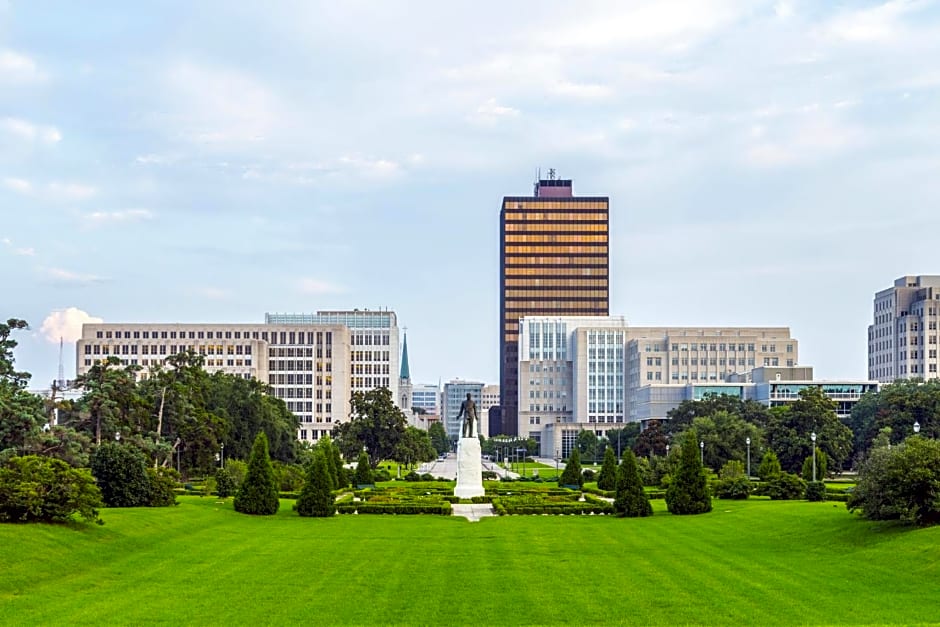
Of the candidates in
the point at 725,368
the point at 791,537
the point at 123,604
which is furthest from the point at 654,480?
the point at 725,368

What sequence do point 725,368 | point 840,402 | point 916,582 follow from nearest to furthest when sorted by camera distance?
point 916,582, point 840,402, point 725,368

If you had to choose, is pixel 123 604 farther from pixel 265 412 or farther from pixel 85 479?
pixel 265 412

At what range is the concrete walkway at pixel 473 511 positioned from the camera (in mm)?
55353

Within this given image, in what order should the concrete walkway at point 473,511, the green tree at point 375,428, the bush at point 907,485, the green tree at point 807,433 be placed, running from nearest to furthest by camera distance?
the bush at point 907,485 < the concrete walkway at point 473,511 < the green tree at point 807,433 < the green tree at point 375,428

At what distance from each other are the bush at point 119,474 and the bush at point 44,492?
11.4 m

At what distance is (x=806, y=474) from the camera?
77.8 meters

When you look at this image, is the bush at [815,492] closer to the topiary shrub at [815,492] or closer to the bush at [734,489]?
the topiary shrub at [815,492]

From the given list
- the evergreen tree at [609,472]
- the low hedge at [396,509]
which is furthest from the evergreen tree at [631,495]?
the evergreen tree at [609,472]

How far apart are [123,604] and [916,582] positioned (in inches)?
751

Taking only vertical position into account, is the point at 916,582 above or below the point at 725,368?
below

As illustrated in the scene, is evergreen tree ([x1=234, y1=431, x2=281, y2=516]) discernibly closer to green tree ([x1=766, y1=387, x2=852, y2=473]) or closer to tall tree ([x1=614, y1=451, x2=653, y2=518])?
tall tree ([x1=614, y1=451, x2=653, y2=518])

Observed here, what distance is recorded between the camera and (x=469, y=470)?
71000 millimetres

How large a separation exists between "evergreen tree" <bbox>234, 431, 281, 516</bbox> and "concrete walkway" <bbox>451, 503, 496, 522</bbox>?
9369 millimetres

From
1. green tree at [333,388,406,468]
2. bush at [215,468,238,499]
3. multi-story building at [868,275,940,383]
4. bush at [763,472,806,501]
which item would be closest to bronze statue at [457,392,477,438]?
bush at [215,468,238,499]
